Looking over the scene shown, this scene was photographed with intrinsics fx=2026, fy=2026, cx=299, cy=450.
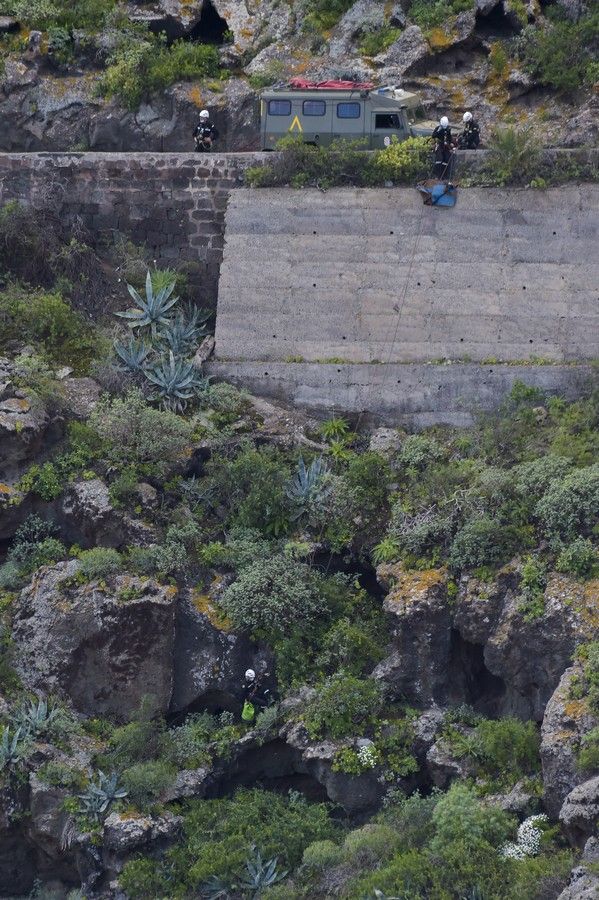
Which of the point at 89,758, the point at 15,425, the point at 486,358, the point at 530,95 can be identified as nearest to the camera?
the point at 89,758

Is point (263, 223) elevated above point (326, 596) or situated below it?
above

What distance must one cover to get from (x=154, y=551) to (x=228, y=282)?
5453 mm

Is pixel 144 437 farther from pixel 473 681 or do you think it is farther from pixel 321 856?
pixel 321 856

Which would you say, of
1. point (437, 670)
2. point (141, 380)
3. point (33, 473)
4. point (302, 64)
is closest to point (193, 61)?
point (302, 64)

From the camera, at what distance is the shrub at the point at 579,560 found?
25594 millimetres

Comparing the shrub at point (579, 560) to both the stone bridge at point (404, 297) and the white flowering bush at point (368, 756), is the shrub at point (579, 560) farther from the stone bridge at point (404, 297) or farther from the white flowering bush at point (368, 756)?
the stone bridge at point (404, 297)

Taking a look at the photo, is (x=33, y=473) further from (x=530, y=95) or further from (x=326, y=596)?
(x=530, y=95)

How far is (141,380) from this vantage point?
29906 mm

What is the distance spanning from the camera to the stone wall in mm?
31797

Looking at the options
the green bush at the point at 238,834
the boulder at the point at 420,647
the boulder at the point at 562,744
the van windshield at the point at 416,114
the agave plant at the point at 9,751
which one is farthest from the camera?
the van windshield at the point at 416,114

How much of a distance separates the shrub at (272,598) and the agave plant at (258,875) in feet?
10.9

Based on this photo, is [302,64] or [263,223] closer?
[263,223]

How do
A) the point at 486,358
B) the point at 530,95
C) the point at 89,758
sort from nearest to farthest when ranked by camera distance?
1. the point at 89,758
2. the point at 486,358
3. the point at 530,95

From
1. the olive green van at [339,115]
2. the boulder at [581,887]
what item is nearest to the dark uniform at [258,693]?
the boulder at [581,887]
